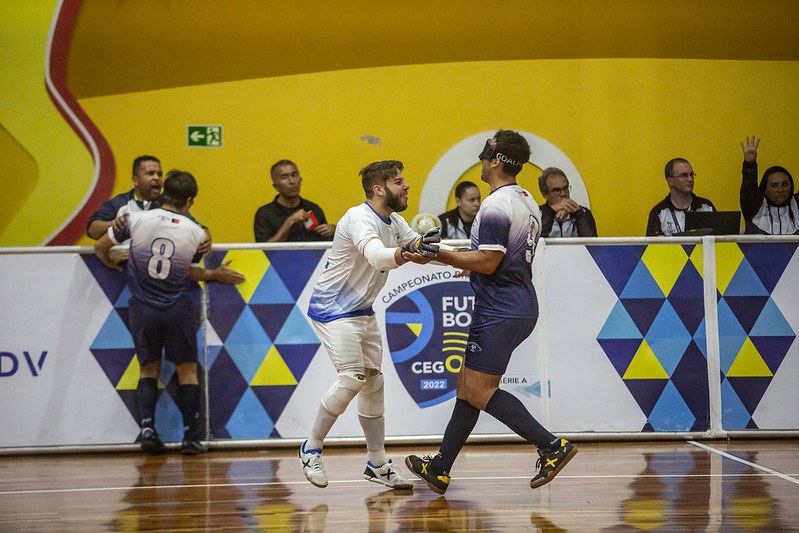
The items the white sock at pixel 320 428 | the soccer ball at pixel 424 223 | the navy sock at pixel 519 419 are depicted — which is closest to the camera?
the navy sock at pixel 519 419

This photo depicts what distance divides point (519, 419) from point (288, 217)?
3496 mm

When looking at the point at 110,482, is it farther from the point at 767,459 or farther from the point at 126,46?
the point at 126,46

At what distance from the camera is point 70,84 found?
9.30m

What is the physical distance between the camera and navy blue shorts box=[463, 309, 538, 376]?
17.3 feet

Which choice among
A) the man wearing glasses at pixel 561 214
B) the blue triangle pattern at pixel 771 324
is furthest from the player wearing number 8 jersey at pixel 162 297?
the blue triangle pattern at pixel 771 324

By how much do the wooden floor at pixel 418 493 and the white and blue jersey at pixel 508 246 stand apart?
3.53 feet

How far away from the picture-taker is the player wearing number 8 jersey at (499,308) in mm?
5211

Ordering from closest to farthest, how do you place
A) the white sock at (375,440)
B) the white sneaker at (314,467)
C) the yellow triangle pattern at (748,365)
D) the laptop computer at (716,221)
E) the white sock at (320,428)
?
the white sneaker at (314,467) < the white sock at (320,428) < the white sock at (375,440) < the yellow triangle pattern at (748,365) < the laptop computer at (716,221)

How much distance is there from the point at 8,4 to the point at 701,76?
680 cm

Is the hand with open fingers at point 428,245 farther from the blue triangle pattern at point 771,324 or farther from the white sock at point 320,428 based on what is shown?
the blue triangle pattern at point 771,324

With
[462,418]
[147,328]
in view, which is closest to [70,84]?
[147,328]

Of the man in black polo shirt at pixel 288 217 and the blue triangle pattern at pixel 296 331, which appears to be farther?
the man in black polo shirt at pixel 288 217

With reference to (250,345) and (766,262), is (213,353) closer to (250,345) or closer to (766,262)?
(250,345)

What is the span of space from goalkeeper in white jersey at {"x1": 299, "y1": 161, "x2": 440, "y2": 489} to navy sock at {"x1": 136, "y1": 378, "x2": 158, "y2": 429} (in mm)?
1822
